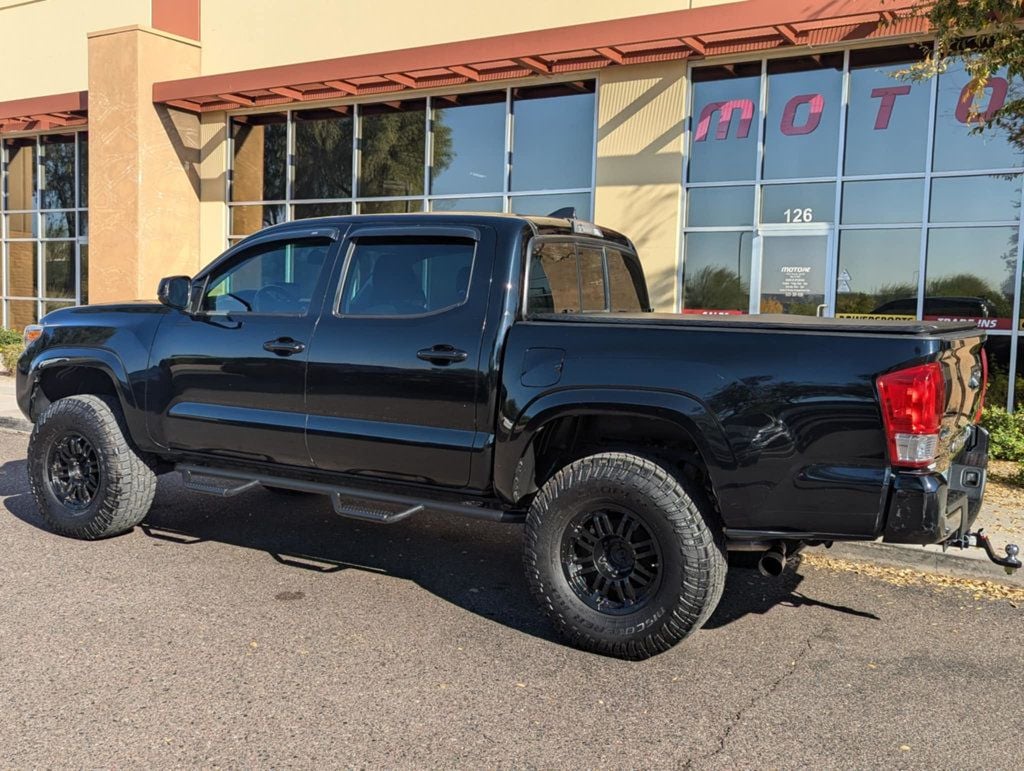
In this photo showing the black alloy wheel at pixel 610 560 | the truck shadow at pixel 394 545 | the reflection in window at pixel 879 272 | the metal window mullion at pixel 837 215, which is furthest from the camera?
the metal window mullion at pixel 837 215

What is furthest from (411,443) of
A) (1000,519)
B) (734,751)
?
(1000,519)

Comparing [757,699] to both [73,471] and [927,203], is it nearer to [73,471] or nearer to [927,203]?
[73,471]

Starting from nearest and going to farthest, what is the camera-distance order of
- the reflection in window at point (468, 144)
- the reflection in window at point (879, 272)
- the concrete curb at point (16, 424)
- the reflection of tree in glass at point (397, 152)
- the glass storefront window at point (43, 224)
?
the concrete curb at point (16, 424) < the reflection in window at point (879, 272) < the reflection in window at point (468, 144) < the reflection of tree in glass at point (397, 152) < the glass storefront window at point (43, 224)

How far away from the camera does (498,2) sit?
13.2 meters

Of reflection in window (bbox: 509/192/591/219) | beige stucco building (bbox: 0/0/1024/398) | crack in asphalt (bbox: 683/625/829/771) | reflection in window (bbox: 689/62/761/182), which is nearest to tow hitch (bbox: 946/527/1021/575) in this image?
crack in asphalt (bbox: 683/625/829/771)

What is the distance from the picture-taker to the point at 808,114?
1153 centimetres

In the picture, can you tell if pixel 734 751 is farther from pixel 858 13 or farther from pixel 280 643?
pixel 858 13

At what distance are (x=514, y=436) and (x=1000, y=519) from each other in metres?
4.44

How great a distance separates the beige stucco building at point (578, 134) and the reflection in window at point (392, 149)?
36 millimetres

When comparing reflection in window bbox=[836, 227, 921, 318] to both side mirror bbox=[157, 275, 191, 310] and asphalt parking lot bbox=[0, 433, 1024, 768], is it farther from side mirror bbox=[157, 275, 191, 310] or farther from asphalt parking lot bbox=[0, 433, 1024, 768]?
side mirror bbox=[157, 275, 191, 310]

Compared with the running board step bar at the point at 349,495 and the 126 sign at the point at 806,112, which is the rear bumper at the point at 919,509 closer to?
the running board step bar at the point at 349,495

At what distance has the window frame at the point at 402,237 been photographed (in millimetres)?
4750

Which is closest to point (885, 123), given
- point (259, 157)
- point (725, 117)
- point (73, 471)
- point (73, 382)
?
point (725, 117)

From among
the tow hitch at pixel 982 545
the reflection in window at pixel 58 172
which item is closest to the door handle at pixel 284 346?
the tow hitch at pixel 982 545
